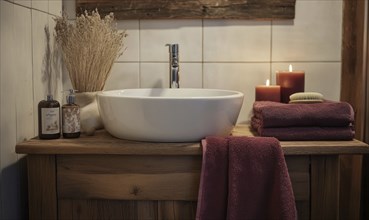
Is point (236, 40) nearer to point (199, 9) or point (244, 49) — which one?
point (244, 49)

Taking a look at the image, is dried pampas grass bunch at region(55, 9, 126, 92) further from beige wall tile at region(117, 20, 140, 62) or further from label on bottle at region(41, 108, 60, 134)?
beige wall tile at region(117, 20, 140, 62)

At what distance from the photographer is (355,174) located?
4.93 feet

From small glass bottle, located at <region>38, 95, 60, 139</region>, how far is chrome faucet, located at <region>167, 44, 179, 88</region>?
435 millimetres

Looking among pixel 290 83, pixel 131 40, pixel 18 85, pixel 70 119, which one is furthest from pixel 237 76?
pixel 18 85

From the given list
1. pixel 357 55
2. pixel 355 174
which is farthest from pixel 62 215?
pixel 357 55

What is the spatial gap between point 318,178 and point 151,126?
0.47 meters

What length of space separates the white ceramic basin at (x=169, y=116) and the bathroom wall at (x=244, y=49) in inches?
16.8

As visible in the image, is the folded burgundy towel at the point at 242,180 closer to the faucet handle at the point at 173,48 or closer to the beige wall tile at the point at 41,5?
the faucet handle at the point at 173,48

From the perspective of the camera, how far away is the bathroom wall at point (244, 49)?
152 cm

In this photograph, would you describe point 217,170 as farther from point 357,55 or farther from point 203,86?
point 357,55

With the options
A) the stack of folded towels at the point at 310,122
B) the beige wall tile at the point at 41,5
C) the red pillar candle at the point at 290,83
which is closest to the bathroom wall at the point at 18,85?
the beige wall tile at the point at 41,5

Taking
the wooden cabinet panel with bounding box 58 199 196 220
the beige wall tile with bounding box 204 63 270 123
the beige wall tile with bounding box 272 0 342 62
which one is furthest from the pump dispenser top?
the beige wall tile with bounding box 272 0 342 62

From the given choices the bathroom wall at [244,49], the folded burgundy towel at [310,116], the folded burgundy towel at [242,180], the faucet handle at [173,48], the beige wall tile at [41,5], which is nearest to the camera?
the folded burgundy towel at [242,180]

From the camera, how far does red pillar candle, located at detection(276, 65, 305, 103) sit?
1.43m
